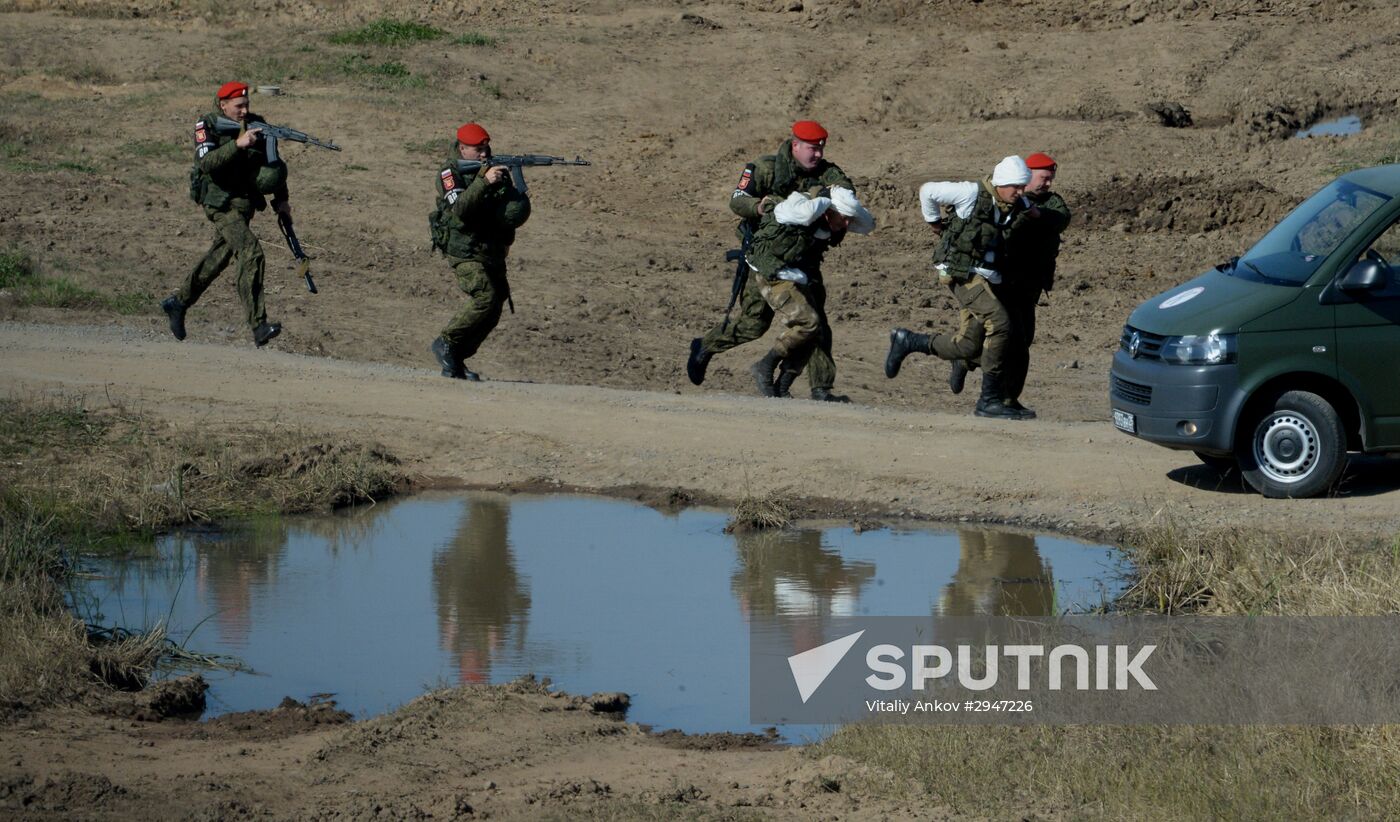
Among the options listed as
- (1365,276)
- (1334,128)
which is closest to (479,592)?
(1365,276)

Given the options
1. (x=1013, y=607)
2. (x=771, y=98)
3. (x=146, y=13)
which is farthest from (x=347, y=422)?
(x=146, y=13)

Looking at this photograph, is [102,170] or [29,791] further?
[102,170]

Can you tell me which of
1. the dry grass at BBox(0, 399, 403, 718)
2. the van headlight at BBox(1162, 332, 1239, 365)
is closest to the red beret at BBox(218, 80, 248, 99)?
the dry grass at BBox(0, 399, 403, 718)

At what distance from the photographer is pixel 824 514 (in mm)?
10469

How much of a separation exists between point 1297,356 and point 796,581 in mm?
2867

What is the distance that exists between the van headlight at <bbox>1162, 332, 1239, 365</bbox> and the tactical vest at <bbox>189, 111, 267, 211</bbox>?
6624 millimetres

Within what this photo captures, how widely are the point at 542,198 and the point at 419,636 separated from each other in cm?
1461

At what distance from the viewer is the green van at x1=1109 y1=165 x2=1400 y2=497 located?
9.58 meters

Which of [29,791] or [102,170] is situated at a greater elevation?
[102,170]

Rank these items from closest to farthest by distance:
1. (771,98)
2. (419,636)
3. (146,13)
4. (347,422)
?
(419,636)
(347,422)
(771,98)
(146,13)

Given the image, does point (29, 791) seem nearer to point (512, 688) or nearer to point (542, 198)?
point (512, 688)

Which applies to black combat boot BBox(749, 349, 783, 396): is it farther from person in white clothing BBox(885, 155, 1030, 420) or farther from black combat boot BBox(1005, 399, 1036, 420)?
black combat boot BBox(1005, 399, 1036, 420)

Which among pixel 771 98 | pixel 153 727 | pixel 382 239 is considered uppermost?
pixel 771 98

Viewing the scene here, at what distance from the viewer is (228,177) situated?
1312 centimetres
